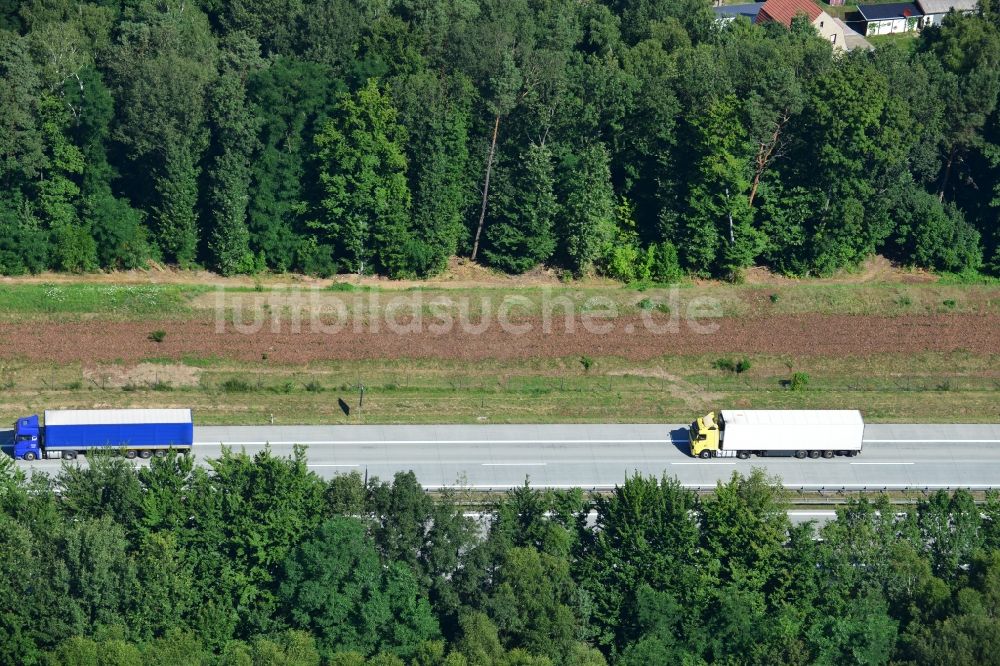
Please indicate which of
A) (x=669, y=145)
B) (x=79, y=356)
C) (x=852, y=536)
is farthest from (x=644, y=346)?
(x=79, y=356)

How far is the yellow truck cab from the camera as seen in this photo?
74.2 meters

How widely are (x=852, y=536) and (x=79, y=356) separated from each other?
42.7 m

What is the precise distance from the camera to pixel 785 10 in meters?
129

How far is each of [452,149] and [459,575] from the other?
38007 millimetres

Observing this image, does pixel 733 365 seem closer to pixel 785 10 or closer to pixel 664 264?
pixel 664 264

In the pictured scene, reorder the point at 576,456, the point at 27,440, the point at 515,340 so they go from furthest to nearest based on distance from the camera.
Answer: the point at 515,340, the point at 576,456, the point at 27,440

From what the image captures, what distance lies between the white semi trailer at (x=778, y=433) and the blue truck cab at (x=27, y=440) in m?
32.2

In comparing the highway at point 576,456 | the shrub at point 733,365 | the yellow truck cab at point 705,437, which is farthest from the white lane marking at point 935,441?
the shrub at point 733,365

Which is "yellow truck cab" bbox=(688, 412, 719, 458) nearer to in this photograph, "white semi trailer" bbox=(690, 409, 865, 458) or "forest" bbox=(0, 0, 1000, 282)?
"white semi trailer" bbox=(690, 409, 865, 458)

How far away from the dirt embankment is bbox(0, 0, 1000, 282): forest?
6.49 meters

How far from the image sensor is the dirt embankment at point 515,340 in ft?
269

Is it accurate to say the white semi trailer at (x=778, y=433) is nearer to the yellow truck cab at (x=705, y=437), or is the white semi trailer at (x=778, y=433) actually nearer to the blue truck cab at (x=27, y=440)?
the yellow truck cab at (x=705, y=437)

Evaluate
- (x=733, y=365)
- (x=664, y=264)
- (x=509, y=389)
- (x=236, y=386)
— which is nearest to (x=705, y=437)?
(x=733, y=365)

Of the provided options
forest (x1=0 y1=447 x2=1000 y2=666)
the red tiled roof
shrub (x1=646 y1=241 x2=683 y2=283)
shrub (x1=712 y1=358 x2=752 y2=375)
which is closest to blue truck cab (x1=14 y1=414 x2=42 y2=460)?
forest (x1=0 y1=447 x2=1000 y2=666)
